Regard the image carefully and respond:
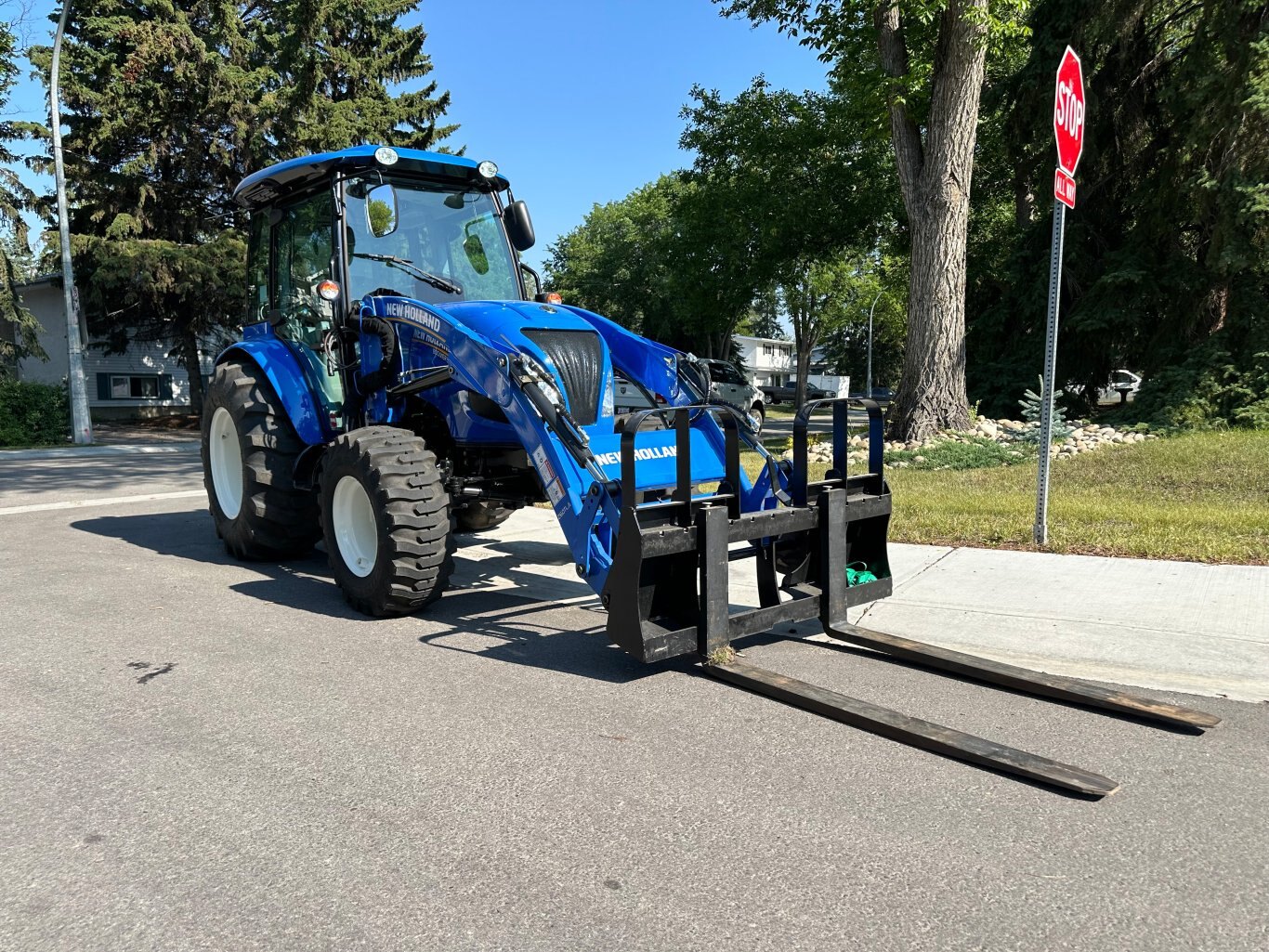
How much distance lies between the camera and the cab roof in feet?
21.3

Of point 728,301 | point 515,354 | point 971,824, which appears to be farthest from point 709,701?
point 728,301

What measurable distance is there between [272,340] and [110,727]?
4284 mm

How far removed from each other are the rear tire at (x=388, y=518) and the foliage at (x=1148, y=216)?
12657mm

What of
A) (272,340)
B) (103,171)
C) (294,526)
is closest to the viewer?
(294,526)

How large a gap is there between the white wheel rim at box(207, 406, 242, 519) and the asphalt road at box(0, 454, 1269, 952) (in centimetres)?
274

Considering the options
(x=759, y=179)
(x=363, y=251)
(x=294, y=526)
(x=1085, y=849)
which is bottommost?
(x=1085, y=849)

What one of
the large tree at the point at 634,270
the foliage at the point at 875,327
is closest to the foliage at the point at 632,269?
the large tree at the point at 634,270

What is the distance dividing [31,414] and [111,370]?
337 inches

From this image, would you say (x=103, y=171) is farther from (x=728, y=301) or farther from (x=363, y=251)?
(x=363, y=251)

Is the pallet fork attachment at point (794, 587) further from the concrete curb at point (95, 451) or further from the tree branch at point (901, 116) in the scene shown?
the concrete curb at point (95, 451)

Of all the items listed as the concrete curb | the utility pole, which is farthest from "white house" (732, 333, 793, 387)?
the concrete curb

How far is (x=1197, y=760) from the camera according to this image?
142 inches

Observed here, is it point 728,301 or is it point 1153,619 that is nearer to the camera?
point 1153,619

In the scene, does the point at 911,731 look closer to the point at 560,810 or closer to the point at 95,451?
the point at 560,810
